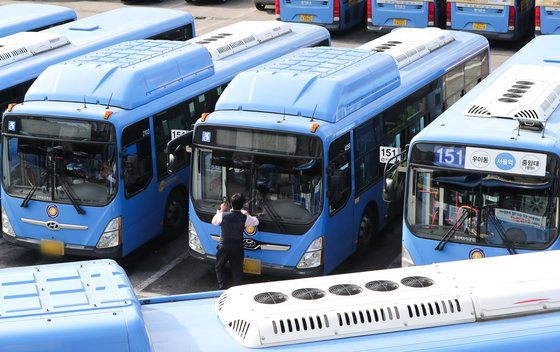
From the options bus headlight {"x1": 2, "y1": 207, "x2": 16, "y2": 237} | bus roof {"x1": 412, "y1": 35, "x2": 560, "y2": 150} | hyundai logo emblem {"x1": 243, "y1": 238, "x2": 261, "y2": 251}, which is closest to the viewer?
bus roof {"x1": 412, "y1": 35, "x2": 560, "y2": 150}

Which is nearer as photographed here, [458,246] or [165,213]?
[458,246]

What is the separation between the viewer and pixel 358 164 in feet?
39.0

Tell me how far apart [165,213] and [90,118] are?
2.01 m

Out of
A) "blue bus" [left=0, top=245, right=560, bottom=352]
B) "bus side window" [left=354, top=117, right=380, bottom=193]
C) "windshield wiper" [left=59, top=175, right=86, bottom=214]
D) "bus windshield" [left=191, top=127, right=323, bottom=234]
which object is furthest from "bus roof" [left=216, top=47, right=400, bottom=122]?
"blue bus" [left=0, top=245, right=560, bottom=352]

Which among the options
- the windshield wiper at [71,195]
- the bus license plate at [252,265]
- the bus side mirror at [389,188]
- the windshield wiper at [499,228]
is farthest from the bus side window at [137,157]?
the windshield wiper at [499,228]

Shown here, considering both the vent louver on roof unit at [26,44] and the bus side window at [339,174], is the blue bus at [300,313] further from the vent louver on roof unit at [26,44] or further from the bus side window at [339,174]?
the vent louver on roof unit at [26,44]

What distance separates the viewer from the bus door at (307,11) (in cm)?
2452

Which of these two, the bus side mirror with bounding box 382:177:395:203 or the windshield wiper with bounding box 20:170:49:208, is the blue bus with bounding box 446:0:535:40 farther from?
the windshield wiper with bounding box 20:170:49:208

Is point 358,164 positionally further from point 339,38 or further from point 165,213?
point 339,38

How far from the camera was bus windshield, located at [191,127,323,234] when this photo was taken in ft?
35.7

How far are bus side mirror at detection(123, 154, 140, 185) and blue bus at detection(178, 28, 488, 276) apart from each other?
0.80m

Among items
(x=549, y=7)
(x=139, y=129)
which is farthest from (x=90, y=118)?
(x=549, y=7)

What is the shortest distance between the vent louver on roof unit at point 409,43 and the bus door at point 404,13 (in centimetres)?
721

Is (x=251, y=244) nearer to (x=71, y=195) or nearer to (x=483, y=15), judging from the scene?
(x=71, y=195)
